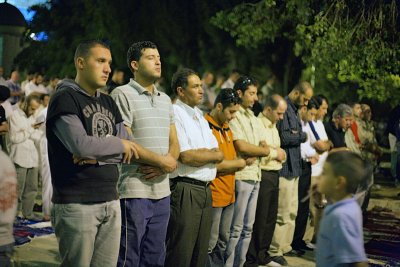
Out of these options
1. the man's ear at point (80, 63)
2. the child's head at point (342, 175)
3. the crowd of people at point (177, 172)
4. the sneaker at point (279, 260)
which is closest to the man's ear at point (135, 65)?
the crowd of people at point (177, 172)

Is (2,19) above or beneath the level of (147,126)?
above

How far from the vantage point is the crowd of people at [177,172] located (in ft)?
17.3

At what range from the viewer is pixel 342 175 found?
16.6 feet

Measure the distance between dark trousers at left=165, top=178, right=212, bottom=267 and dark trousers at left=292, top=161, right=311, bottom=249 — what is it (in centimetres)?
346

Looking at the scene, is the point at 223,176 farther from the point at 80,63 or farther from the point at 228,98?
the point at 80,63

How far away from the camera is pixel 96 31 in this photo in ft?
83.3

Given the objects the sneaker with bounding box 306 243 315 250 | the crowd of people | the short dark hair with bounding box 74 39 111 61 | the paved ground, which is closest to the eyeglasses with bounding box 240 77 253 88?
the crowd of people

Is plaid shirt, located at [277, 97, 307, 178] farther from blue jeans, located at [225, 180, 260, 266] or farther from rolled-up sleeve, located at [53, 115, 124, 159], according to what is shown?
rolled-up sleeve, located at [53, 115, 124, 159]

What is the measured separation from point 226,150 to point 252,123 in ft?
2.96

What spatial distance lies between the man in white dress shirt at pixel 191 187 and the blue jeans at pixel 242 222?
97cm

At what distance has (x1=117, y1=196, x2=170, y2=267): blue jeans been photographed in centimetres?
637

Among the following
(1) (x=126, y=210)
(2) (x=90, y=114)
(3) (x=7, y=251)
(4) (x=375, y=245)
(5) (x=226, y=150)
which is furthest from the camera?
(4) (x=375, y=245)

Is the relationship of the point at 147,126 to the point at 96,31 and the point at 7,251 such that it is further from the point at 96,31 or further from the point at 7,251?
the point at 96,31

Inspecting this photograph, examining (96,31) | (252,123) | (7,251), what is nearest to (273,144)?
(252,123)
